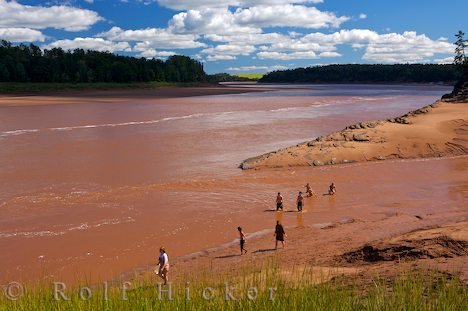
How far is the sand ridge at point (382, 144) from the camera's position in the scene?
25094 millimetres

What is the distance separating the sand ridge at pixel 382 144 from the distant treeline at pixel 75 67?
253 feet

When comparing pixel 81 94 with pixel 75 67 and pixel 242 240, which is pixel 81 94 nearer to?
pixel 75 67

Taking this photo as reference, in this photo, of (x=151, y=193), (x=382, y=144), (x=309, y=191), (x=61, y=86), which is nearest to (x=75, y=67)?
(x=61, y=86)

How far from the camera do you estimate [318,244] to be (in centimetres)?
1283

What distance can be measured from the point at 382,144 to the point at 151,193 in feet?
44.8

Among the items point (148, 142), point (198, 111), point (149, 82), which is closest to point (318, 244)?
point (148, 142)

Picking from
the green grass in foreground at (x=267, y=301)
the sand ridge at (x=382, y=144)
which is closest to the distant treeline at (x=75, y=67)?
the sand ridge at (x=382, y=144)

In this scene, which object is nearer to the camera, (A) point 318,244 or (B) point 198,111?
(A) point 318,244

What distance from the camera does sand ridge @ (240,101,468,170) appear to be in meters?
25.1

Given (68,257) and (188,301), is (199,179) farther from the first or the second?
(188,301)

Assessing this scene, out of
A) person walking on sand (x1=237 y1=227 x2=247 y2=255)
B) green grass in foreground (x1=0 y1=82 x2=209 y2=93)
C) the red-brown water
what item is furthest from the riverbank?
person walking on sand (x1=237 y1=227 x2=247 y2=255)

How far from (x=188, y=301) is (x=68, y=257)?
8.25 m

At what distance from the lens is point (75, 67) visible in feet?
331

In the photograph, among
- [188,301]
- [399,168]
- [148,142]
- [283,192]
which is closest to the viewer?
[188,301]
